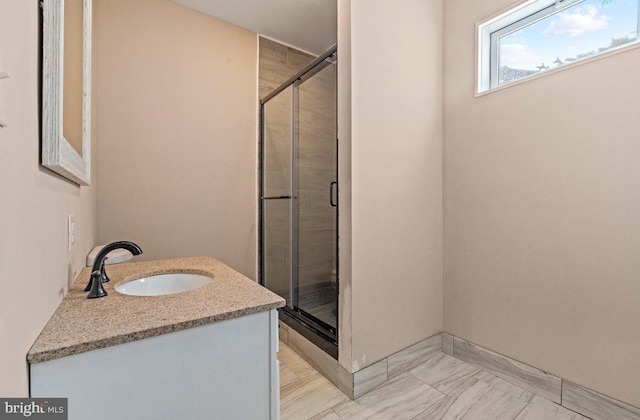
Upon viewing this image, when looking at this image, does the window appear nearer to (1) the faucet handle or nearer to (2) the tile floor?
(2) the tile floor

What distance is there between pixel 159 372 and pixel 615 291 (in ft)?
6.40

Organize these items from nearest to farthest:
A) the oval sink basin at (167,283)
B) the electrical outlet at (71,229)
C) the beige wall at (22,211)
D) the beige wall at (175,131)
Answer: the beige wall at (22,211) → the electrical outlet at (71,229) → the oval sink basin at (167,283) → the beige wall at (175,131)

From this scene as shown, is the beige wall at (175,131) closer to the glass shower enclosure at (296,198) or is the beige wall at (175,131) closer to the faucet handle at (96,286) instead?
the glass shower enclosure at (296,198)

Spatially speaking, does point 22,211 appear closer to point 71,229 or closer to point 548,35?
point 71,229

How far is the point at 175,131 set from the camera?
2109mm

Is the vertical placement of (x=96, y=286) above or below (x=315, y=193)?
below

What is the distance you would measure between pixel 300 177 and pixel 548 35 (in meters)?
1.86

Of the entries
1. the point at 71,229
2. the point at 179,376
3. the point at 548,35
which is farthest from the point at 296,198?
the point at 548,35

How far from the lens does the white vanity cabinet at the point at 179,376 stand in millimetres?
672

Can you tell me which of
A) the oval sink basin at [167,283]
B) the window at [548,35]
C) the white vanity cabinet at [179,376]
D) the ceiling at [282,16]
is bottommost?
the white vanity cabinet at [179,376]

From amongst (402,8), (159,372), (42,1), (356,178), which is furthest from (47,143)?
(402,8)

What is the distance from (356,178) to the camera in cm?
165

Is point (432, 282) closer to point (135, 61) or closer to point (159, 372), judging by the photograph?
point (159, 372)

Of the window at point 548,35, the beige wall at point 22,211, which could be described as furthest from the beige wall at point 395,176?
the beige wall at point 22,211
